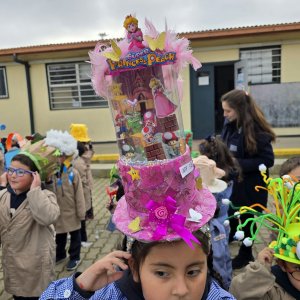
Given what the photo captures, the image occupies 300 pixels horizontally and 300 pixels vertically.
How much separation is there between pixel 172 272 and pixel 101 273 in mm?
361

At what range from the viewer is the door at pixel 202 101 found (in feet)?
38.3

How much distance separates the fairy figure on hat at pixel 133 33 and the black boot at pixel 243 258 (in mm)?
3234

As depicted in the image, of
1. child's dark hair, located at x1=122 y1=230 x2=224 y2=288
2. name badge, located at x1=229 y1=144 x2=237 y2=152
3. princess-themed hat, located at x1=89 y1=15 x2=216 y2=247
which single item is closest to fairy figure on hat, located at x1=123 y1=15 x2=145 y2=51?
princess-themed hat, located at x1=89 y1=15 x2=216 y2=247

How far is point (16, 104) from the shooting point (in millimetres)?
12461

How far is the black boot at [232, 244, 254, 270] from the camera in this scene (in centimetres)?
407

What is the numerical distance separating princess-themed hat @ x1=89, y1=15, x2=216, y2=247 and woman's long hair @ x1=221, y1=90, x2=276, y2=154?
234 cm

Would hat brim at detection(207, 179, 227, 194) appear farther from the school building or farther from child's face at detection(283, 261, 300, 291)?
the school building

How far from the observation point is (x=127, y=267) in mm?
1587

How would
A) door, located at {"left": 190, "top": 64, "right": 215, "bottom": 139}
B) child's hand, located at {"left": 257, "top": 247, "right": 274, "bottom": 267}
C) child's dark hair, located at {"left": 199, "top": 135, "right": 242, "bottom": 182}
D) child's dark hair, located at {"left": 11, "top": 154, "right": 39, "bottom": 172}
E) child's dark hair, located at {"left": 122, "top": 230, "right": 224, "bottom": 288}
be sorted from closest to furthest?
1. child's dark hair, located at {"left": 122, "top": 230, "right": 224, "bottom": 288}
2. child's hand, located at {"left": 257, "top": 247, "right": 274, "bottom": 267}
3. child's dark hair, located at {"left": 11, "top": 154, "right": 39, "bottom": 172}
4. child's dark hair, located at {"left": 199, "top": 135, "right": 242, "bottom": 182}
5. door, located at {"left": 190, "top": 64, "right": 215, "bottom": 139}

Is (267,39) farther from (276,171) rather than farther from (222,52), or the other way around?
(276,171)

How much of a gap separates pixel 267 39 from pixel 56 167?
9260mm

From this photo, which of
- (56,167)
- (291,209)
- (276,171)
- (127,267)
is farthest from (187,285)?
(276,171)

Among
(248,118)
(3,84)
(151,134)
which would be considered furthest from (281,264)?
(3,84)

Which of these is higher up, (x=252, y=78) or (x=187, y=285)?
(x=252, y=78)
